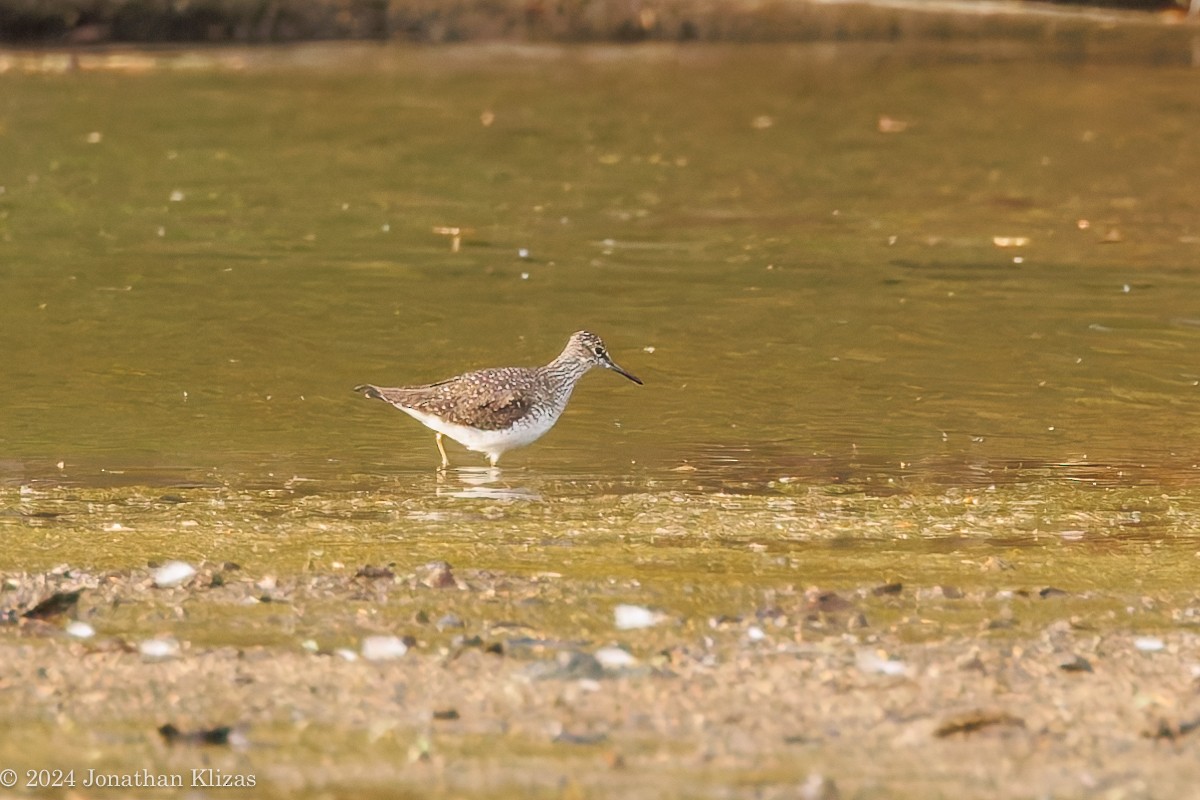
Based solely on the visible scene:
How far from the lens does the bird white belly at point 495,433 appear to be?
374 inches

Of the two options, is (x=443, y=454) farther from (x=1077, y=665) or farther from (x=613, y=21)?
(x=613, y=21)

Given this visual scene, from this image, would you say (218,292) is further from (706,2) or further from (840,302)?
(706,2)

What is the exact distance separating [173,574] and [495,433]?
2.54 m

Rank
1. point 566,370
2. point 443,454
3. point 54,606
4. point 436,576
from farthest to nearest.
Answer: point 566,370, point 443,454, point 436,576, point 54,606

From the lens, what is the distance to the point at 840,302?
1306 centimetres

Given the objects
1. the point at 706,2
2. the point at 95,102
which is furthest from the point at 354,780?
the point at 706,2

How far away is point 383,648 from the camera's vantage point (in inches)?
252

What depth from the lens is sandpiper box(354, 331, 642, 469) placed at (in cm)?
948

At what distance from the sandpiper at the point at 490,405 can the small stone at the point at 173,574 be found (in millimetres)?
2361

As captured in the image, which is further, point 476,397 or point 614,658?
point 476,397

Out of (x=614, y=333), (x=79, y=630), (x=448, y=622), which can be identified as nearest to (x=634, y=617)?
(x=448, y=622)

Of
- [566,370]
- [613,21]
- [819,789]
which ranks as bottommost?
[566,370]

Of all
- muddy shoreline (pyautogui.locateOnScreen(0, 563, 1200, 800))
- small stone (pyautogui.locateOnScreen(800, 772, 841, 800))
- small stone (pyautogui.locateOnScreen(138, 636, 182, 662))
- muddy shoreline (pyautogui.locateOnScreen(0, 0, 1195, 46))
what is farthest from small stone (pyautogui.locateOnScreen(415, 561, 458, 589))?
muddy shoreline (pyautogui.locateOnScreen(0, 0, 1195, 46))

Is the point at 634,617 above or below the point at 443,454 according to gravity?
above
